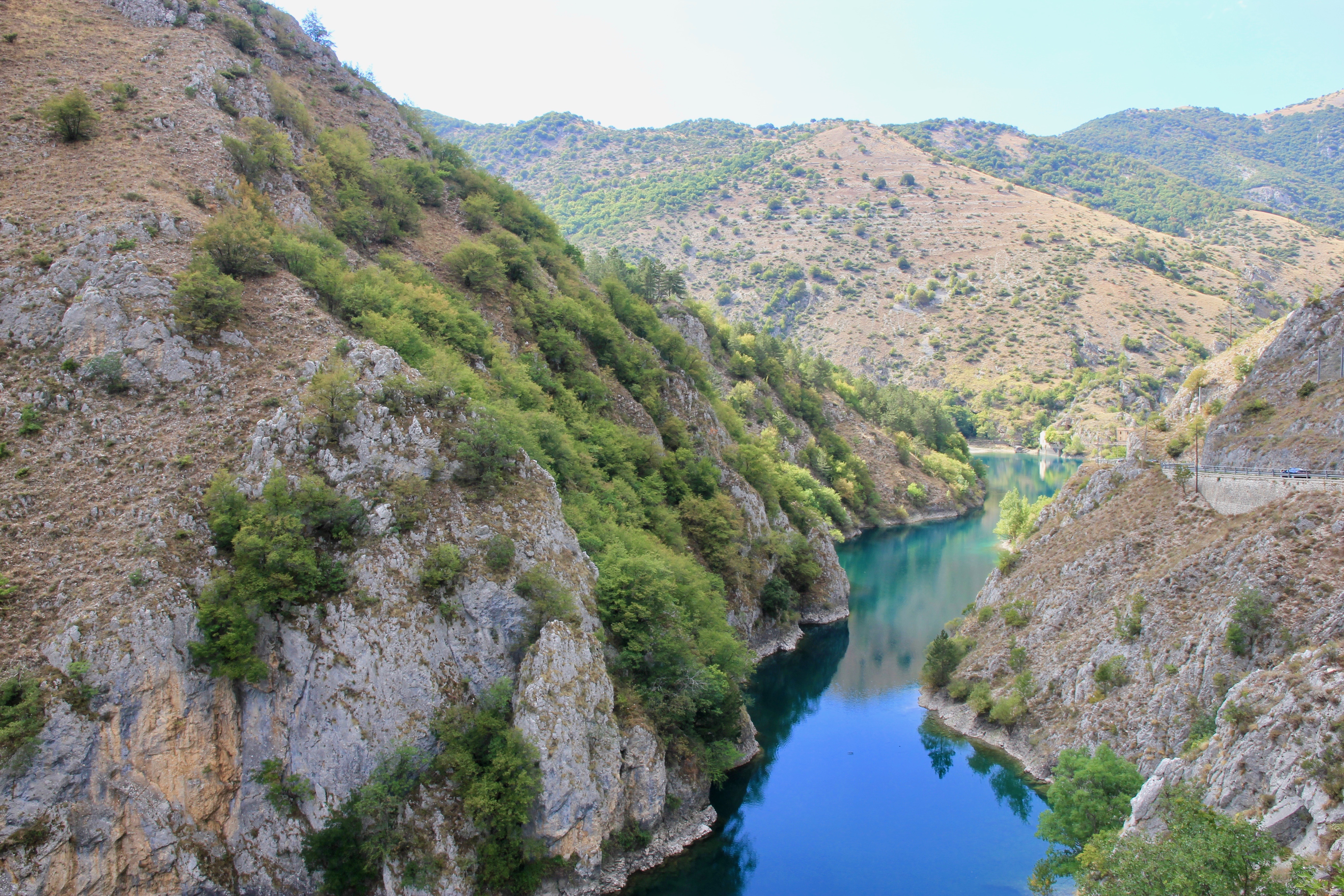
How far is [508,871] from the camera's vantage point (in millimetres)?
26812

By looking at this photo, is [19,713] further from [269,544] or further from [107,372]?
[107,372]

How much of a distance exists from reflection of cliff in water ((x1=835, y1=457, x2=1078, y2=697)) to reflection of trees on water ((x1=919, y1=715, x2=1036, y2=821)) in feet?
24.5

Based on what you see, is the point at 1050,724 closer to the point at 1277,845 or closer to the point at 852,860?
the point at 852,860

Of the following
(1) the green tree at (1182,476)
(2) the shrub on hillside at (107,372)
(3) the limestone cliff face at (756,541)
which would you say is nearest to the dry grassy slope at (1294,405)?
(1) the green tree at (1182,476)

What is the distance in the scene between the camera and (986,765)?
4047 centimetres

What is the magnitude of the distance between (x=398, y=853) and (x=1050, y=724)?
3227 cm

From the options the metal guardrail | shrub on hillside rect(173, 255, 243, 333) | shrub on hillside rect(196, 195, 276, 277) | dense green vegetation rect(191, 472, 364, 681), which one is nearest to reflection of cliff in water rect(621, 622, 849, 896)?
dense green vegetation rect(191, 472, 364, 681)

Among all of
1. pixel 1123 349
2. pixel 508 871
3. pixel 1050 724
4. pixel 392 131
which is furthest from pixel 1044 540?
pixel 1123 349

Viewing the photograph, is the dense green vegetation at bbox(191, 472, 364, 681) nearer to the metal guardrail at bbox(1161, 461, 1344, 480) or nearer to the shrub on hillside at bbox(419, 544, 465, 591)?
the shrub on hillside at bbox(419, 544, 465, 591)

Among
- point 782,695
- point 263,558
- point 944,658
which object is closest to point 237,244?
point 263,558

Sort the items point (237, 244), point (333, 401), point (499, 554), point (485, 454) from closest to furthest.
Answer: point (499, 554)
point (333, 401)
point (485, 454)
point (237, 244)

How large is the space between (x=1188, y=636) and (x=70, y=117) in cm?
5914

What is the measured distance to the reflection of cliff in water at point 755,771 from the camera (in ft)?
102

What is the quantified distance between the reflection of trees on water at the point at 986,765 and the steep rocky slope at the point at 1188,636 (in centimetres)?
97
